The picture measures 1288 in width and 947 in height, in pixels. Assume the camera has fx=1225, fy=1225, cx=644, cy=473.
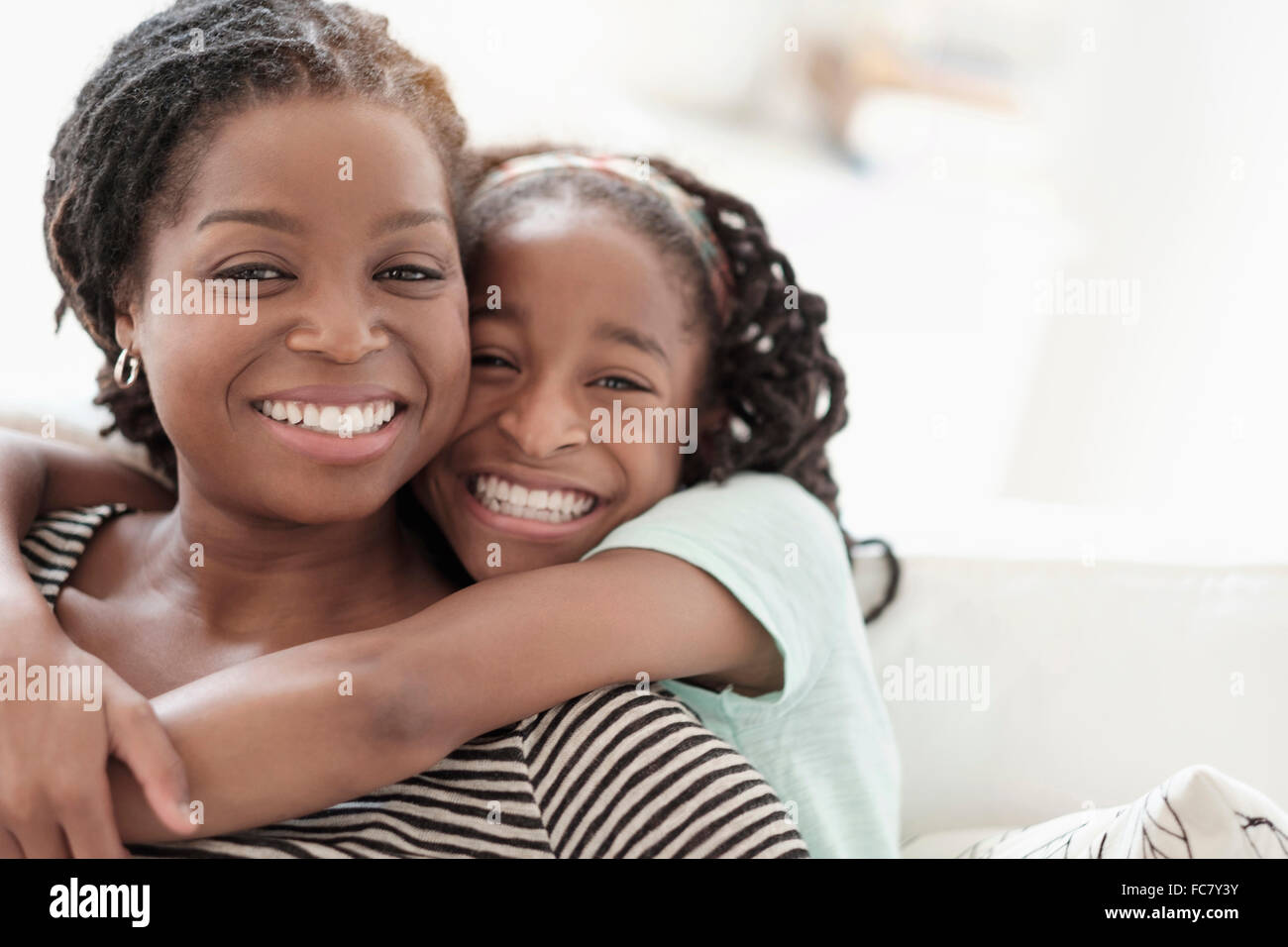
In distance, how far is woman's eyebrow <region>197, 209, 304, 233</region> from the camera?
97cm

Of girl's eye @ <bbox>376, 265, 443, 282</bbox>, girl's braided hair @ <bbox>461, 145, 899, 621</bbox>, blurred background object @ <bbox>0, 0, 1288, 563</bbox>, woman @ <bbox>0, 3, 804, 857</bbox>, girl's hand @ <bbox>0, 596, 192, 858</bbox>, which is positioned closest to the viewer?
girl's hand @ <bbox>0, 596, 192, 858</bbox>

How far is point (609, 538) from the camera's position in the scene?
1.14m

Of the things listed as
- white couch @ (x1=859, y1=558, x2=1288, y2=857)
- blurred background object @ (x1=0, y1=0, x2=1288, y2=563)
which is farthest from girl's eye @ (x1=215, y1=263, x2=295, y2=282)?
blurred background object @ (x1=0, y1=0, x2=1288, y2=563)

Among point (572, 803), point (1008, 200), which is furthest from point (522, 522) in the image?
point (1008, 200)

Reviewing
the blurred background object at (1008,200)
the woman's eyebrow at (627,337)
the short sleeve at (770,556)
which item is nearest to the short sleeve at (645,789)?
the short sleeve at (770,556)

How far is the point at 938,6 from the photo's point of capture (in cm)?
273

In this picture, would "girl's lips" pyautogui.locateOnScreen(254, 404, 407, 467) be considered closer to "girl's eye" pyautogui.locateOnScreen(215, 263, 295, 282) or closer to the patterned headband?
"girl's eye" pyautogui.locateOnScreen(215, 263, 295, 282)

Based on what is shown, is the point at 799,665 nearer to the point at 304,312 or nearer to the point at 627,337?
the point at 627,337

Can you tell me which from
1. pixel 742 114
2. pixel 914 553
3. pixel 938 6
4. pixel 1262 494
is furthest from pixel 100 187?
pixel 1262 494

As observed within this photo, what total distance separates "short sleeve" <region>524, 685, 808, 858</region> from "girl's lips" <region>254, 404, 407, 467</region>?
274mm

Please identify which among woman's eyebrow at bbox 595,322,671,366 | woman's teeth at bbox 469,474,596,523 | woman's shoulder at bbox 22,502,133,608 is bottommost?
woman's shoulder at bbox 22,502,133,608

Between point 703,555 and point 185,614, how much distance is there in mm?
481

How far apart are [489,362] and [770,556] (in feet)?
1.11

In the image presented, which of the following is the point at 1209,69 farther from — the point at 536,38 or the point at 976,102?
the point at 536,38
